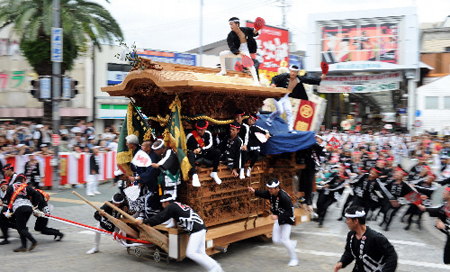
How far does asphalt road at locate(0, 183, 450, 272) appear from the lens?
7.73 meters

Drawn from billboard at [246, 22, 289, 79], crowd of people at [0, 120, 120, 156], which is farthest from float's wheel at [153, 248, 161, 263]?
billboard at [246, 22, 289, 79]

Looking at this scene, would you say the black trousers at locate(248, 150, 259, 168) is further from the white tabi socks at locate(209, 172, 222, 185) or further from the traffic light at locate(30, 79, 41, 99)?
the traffic light at locate(30, 79, 41, 99)

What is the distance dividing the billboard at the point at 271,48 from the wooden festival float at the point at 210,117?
19.5 meters

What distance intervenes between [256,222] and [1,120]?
2251cm

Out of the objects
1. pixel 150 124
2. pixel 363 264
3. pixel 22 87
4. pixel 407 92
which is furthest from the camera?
pixel 407 92

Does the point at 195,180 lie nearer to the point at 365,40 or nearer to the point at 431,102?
the point at 365,40

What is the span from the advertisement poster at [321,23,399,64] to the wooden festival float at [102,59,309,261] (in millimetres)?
20957

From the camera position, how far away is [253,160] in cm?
884


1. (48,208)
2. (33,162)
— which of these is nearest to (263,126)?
(48,208)

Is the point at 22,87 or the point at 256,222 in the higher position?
the point at 22,87

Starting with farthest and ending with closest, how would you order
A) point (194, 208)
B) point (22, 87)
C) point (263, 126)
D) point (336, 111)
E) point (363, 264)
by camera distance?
point (336, 111), point (22, 87), point (263, 126), point (194, 208), point (363, 264)

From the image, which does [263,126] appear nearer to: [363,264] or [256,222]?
A: [256,222]

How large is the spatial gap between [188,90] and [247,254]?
355 centimetres

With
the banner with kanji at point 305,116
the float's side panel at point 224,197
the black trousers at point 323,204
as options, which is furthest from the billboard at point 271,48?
the float's side panel at point 224,197
